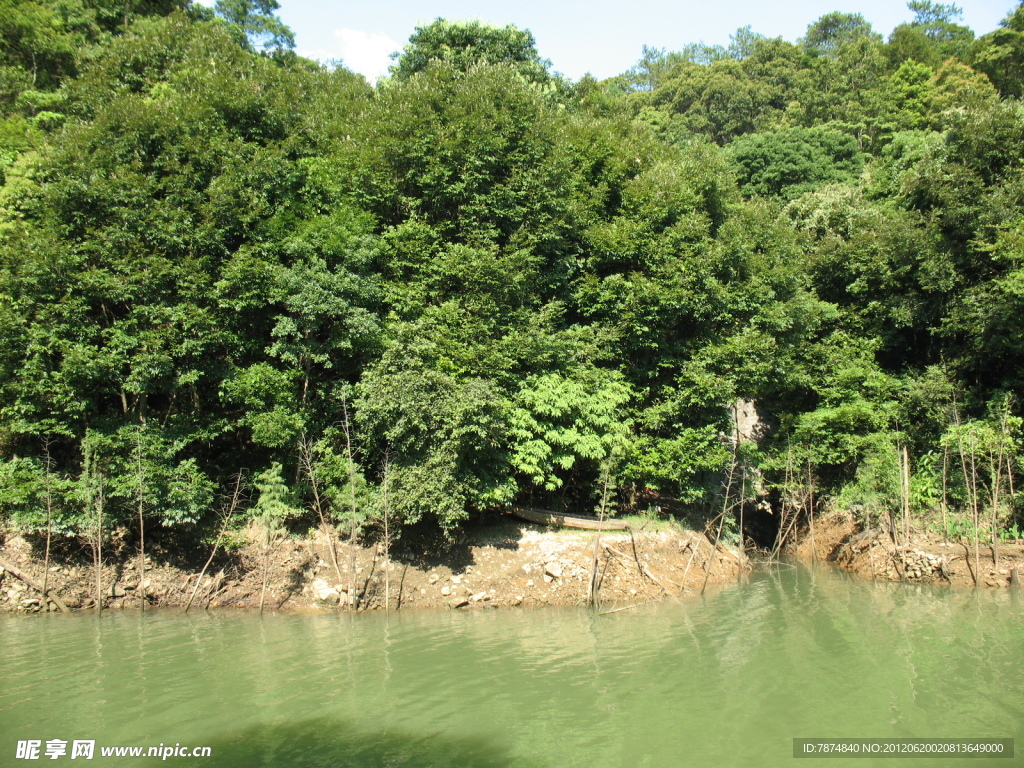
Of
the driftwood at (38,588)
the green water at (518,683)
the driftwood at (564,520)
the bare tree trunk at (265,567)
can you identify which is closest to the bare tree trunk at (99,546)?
the green water at (518,683)

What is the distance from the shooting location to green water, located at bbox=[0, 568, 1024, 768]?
10008 millimetres

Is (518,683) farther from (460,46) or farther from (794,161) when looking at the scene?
(794,161)

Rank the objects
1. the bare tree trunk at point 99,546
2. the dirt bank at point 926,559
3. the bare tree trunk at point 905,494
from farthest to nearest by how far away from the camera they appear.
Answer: the bare tree trunk at point 905,494
the dirt bank at point 926,559
the bare tree trunk at point 99,546

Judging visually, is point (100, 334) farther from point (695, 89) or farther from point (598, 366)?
point (695, 89)

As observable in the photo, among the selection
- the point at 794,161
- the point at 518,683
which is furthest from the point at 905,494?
the point at 794,161

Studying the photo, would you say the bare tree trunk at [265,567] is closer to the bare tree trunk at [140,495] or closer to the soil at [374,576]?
the soil at [374,576]

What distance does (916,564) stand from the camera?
70.3 feet

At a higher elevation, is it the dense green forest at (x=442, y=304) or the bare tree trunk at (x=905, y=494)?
the dense green forest at (x=442, y=304)

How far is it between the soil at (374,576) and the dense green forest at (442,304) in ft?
3.89

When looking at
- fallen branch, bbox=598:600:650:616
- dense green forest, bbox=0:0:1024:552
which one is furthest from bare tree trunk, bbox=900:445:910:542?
fallen branch, bbox=598:600:650:616

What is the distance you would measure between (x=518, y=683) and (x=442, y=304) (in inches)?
490

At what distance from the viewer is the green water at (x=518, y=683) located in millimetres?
10008

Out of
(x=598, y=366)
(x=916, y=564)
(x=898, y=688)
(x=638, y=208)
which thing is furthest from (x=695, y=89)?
(x=898, y=688)

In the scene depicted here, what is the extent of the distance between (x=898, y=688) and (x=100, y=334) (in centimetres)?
2086
